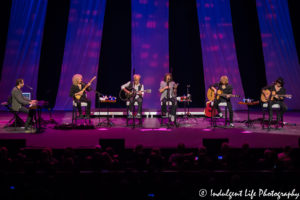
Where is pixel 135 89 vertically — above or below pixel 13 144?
above

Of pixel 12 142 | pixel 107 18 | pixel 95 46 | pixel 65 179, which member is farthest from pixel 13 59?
pixel 65 179

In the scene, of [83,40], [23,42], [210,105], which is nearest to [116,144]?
[210,105]

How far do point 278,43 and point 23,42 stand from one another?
932cm

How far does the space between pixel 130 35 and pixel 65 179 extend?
8.97 meters

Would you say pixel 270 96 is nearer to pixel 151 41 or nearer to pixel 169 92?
pixel 169 92

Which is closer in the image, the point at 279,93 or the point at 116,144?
the point at 116,144

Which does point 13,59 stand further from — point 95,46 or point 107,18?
point 107,18

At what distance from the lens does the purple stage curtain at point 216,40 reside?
35.4 ft

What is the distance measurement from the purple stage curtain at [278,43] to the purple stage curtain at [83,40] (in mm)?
5980

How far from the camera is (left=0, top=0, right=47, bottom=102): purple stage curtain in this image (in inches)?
418

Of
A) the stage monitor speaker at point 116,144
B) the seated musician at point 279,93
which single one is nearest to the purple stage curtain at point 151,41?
the seated musician at point 279,93

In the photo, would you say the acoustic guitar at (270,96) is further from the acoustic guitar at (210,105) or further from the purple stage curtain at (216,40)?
the purple stage curtain at (216,40)

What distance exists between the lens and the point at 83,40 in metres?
10.6

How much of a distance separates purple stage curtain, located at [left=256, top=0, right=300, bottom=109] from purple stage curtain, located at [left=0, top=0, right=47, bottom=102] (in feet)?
26.5
